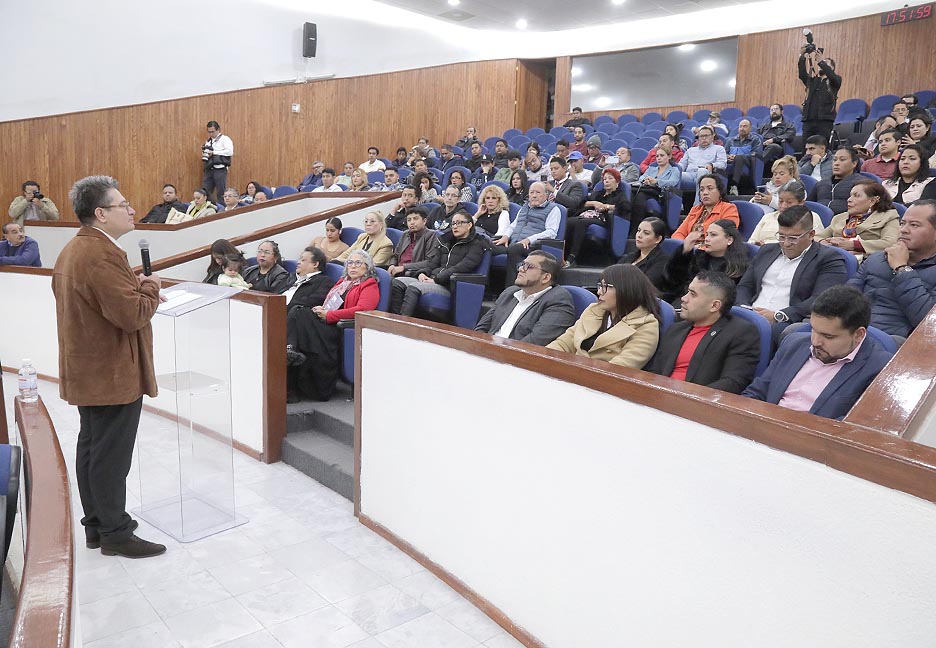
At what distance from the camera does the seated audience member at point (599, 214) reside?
11.5 feet

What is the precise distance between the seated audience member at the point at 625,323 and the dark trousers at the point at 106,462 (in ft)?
3.65

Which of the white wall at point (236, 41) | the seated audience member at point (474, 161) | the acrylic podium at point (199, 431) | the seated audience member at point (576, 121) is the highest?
the white wall at point (236, 41)

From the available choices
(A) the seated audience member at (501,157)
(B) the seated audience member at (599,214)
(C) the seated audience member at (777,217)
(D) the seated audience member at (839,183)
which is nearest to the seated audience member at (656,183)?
(B) the seated audience member at (599,214)

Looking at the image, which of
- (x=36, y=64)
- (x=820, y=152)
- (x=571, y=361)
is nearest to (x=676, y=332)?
(x=571, y=361)

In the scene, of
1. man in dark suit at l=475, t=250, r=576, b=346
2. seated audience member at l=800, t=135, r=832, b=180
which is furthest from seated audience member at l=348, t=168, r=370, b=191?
man in dark suit at l=475, t=250, r=576, b=346

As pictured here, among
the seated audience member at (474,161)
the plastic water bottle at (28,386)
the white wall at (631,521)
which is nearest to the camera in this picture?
the white wall at (631,521)

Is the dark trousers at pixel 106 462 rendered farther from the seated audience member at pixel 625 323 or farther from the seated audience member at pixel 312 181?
the seated audience member at pixel 312 181

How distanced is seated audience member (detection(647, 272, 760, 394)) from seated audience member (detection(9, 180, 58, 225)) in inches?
202

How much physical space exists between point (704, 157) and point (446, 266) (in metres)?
2.03

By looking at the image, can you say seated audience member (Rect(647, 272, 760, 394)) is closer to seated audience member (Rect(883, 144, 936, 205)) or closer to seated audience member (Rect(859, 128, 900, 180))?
seated audience member (Rect(883, 144, 936, 205))

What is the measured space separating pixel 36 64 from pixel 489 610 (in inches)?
229

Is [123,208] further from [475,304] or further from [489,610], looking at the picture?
[475,304]

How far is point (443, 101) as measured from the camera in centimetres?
834

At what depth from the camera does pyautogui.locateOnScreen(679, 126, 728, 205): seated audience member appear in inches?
165
